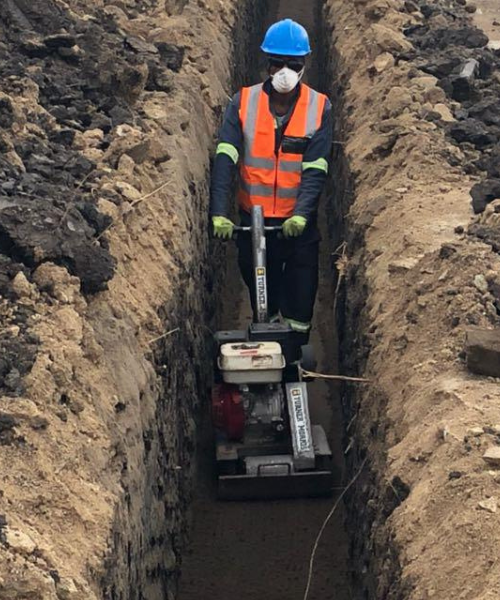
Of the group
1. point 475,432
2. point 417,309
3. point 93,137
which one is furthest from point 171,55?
point 475,432

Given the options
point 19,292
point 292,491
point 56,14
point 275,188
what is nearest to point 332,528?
point 292,491

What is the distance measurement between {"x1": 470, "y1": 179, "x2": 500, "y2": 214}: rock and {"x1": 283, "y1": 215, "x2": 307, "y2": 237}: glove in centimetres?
120

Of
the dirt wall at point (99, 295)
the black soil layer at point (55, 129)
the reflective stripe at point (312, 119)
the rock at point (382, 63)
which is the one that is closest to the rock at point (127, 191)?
the dirt wall at point (99, 295)

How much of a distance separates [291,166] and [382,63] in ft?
10.0

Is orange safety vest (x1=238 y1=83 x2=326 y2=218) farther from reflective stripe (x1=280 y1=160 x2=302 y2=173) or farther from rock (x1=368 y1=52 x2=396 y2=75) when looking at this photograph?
rock (x1=368 y1=52 x2=396 y2=75)

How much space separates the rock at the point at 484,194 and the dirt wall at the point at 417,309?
5 cm

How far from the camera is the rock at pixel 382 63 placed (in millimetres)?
10773

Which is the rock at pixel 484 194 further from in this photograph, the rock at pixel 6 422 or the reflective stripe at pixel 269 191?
the rock at pixel 6 422

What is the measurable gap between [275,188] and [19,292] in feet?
10.9

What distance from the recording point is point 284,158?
8.25 metres

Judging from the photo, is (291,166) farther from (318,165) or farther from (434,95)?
(434,95)

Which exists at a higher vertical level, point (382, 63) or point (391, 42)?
point (391, 42)

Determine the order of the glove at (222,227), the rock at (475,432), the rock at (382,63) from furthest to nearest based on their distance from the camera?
the rock at (382,63), the glove at (222,227), the rock at (475,432)

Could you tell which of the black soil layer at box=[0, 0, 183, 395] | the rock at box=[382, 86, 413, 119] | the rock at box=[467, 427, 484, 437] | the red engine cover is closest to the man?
the black soil layer at box=[0, 0, 183, 395]
